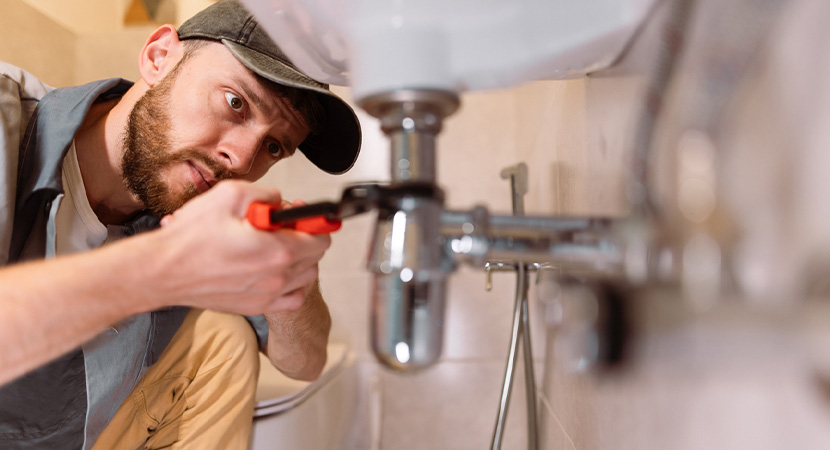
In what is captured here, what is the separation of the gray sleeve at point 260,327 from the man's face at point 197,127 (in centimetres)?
24

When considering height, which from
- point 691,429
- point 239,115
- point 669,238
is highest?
point 239,115

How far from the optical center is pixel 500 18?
10.4 inches

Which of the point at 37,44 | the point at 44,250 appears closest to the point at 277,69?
the point at 44,250

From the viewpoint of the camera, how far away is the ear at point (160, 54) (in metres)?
0.82

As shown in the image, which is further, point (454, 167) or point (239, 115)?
point (454, 167)

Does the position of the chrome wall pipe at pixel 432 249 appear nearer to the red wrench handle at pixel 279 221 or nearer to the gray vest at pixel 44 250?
the red wrench handle at pixel 279 221

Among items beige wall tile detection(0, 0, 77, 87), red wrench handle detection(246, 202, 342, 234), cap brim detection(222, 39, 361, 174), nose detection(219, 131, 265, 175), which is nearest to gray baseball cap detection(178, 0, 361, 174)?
cap brim detection(222, 39, 361, 174)

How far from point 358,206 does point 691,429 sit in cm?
22

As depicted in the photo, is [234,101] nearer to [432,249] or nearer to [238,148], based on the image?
[238,148]

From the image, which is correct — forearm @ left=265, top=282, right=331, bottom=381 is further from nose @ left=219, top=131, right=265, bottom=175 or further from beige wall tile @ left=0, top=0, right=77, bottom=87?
beige wall tile @ left=0, top=0, right=77, bottom=87

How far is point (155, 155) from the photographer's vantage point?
2.57 ft

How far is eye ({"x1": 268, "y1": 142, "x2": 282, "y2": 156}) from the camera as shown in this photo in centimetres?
83

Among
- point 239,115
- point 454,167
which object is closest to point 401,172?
point 239,115

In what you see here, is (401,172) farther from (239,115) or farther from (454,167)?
(454,167)
